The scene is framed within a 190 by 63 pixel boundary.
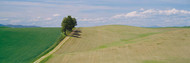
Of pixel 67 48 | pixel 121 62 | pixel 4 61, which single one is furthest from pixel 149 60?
pixel 4 61

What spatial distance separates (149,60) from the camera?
2398 cm

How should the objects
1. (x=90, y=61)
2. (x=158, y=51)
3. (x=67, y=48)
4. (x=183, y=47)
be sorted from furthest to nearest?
1. (x=67, y=48)
2. (x=183, y=47)
3. (x=158, y=51)
4. (x=90, y=61)

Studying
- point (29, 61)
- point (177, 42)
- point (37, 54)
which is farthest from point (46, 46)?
point (177, 42)

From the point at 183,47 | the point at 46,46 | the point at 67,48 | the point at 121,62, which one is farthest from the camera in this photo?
the point at 46,46

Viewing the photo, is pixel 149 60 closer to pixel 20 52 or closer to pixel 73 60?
pixel 73 60

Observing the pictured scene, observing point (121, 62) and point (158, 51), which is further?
point (158, 51)

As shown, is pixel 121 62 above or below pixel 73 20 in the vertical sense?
below

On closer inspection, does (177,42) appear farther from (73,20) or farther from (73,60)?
(73,20)

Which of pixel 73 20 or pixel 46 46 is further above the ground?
pixel 73 20

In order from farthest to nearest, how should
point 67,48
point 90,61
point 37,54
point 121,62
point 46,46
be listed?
point 46,46
point 67,48
point 37,54
point 90,61
point 121,62

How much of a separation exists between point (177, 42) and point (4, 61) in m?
37.8

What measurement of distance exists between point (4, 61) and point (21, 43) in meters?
12.5

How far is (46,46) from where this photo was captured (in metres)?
40.8

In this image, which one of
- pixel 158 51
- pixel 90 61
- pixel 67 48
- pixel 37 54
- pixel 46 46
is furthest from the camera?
pixel 46 46
